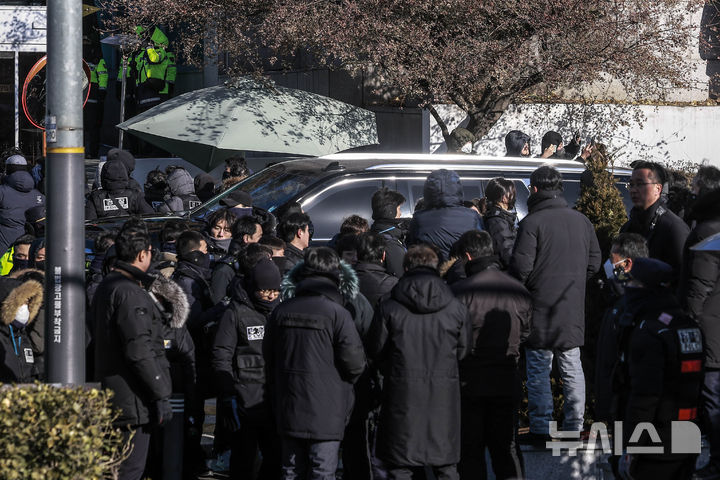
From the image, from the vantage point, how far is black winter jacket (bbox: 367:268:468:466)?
19.1 ft

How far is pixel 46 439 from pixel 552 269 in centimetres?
435

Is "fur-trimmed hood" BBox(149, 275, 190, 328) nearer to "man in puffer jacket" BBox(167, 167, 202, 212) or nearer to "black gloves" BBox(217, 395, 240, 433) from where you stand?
"black gloves" BBox(217, 395, 240, 433)

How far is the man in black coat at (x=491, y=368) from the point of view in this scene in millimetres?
6242

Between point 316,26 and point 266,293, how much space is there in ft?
27.3

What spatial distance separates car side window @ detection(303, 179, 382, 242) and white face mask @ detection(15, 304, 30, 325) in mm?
3480

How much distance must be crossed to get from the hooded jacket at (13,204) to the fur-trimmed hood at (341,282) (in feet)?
24.9

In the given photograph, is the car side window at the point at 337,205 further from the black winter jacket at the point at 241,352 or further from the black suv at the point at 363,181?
the black winter jacket at the point at 241,352

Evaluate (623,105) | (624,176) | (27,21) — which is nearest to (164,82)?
(27,21)

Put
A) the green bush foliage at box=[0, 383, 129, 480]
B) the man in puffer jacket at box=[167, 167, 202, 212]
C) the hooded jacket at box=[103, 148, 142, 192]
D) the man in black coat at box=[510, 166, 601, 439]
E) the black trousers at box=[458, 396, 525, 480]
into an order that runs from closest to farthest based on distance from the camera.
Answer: the green bush foliage at box=[0, 383, 129, 480] < the black trousers at box=[458, 396, 525, 480] < the man in black coat at box=[510, 166, 601, 439] < the hooded jacket at box=[103, 148, 142, 192] < the man in puffer jacket at box=[167, 167, 202, 212]

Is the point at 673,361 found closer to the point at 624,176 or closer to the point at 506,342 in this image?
the point at 506,342

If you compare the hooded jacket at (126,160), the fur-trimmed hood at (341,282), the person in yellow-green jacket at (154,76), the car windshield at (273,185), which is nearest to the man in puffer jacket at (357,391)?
the fur-trimmed hood at (341,282)

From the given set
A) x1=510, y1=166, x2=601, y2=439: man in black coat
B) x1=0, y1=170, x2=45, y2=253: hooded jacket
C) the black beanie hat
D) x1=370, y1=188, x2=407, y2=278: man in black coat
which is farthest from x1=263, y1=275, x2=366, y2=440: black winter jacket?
x1=0, y1=170, x2=45, y2=253: hooded jacket

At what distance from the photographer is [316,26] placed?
1409 centimetres

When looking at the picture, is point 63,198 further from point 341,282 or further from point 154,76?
point 154,76
